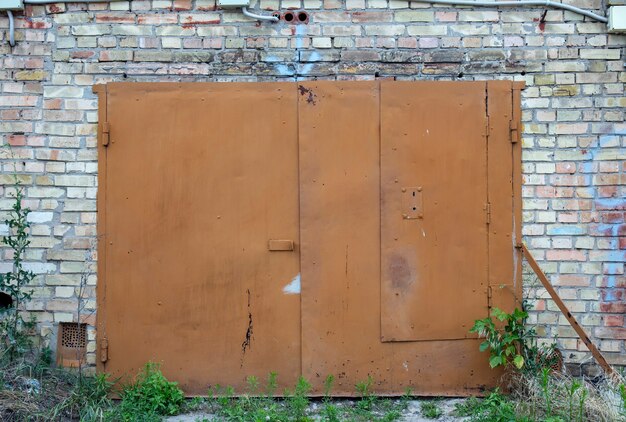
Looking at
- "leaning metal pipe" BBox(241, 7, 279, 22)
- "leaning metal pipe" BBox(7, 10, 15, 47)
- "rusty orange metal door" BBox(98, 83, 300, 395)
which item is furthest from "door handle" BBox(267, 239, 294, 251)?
"leaning metal pipe" BBox(7, 10, 15, 47)

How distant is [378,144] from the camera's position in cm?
425

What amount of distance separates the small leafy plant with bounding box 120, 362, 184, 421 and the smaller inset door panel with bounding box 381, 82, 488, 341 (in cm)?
143

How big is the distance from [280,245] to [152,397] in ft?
4.15

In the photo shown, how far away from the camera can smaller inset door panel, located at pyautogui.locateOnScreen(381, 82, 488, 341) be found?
13.9ft

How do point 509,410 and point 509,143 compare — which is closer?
point 509,410

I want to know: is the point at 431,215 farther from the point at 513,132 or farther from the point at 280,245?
the point at 280,245

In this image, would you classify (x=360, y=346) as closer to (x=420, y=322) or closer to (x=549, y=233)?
(x=420, y=322)

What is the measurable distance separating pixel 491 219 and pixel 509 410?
4.02 feet

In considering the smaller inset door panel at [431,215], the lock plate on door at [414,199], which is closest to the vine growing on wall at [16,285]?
the smaller inset door panel at [431,215]

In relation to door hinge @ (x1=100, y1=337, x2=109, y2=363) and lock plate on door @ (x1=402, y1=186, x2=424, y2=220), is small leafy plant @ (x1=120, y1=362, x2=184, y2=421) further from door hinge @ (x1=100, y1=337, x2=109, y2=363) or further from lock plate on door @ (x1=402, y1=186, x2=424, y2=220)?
lock plate on door @ (x1=402, y1=186, x2=424, y2=220)

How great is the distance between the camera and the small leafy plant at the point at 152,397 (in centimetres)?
396

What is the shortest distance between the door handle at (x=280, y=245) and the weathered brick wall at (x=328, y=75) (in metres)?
1.12

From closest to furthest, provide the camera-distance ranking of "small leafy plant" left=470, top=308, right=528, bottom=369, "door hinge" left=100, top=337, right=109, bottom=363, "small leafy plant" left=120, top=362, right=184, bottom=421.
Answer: "small leafy plant" left=120, top=362, right=184, bottom=421 → "small leafy plant" left=470, top=308, right=528, bottom=369 → "door hinge" left=100, top=337, right=109, bottom=363

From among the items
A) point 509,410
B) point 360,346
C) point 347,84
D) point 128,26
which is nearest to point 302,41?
point 347,84
